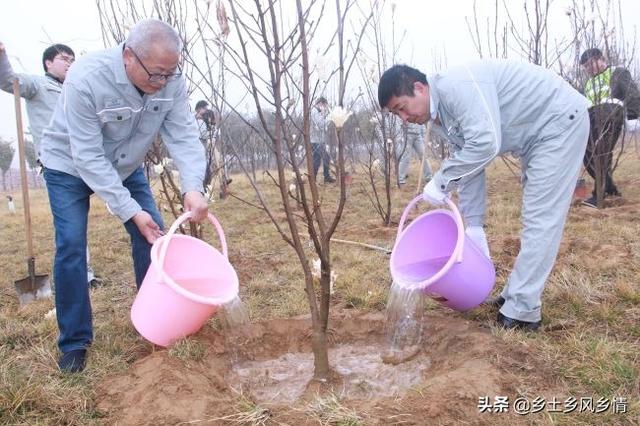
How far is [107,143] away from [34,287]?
172 cm

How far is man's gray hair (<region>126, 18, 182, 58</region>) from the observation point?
1.89 meters

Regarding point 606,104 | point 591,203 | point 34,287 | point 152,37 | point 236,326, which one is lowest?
point 591,203

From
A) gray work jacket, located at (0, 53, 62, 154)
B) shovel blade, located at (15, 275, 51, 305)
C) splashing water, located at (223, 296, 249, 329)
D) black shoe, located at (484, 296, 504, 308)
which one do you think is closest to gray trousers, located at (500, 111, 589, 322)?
black shoe, located at (484, 296, 504, 308)

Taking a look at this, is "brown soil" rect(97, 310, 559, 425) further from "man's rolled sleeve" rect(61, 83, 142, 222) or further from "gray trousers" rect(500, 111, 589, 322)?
"man's rolled sleeve" rect(61, 83, 142, 222)

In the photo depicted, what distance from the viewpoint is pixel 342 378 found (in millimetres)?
2135

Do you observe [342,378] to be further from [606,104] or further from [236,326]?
[606,104]

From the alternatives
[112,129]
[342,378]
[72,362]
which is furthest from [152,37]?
[342,378]

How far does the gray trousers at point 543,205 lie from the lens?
222cm

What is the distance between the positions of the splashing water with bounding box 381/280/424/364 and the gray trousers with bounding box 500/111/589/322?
421 mm

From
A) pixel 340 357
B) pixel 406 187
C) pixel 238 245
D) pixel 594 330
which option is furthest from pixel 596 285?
pixel 406 187

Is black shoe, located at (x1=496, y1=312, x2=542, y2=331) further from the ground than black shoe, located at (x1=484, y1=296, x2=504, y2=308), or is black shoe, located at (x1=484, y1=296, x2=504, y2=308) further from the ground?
black shoe, located at (x1=496, y1=312, x2=542, y2=331)

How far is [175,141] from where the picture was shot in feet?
7.90

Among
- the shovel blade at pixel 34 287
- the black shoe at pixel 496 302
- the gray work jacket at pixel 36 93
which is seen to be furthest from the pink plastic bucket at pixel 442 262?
the gray work jacket at pixel 36 93

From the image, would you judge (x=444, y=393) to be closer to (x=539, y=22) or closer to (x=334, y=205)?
(x=539, y=22)
